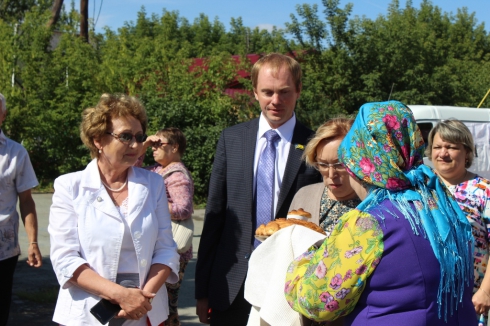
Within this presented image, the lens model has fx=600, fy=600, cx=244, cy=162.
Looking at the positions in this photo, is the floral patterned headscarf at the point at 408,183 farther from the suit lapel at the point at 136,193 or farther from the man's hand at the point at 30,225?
the man's hand at the point at 30,225

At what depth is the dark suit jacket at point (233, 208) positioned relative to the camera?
337 centimetres

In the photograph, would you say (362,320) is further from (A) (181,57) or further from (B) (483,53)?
(B) (483,53)

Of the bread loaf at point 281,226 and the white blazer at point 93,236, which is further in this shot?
the white blazer at point 93,236

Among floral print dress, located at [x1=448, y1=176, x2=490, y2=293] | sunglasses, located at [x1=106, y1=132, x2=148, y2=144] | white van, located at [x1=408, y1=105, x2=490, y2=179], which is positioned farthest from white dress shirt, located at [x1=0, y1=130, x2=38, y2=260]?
white van, located at [x1=408, y1=105, x2=490, y2=179]

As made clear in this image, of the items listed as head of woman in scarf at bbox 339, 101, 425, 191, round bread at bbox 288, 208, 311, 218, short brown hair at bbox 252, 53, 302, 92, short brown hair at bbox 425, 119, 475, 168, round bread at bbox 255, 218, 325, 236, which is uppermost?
short brown hair at bbox 252, 53, 302, 92

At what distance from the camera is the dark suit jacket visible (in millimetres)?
3369

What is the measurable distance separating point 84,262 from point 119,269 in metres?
0.18

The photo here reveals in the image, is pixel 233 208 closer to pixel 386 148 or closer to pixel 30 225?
pixel 386 148

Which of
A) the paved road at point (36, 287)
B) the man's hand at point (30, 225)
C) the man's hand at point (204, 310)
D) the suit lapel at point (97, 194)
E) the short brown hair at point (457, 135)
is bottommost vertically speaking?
the paved road at point (36, 287)

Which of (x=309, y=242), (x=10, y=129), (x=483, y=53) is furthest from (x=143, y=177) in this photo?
(x=483, y=53)

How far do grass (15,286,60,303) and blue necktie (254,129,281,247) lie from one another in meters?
4.04

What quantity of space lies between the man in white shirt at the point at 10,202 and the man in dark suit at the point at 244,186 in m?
1.63

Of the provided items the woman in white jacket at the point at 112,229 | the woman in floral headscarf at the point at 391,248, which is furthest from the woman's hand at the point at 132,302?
the woman in floral headscarf at the point at 391,248

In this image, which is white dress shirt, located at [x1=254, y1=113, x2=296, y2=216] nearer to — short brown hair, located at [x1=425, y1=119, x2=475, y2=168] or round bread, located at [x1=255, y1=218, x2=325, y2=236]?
round bread, located at [x1=255, y1=218, x2=325, y2=236]
